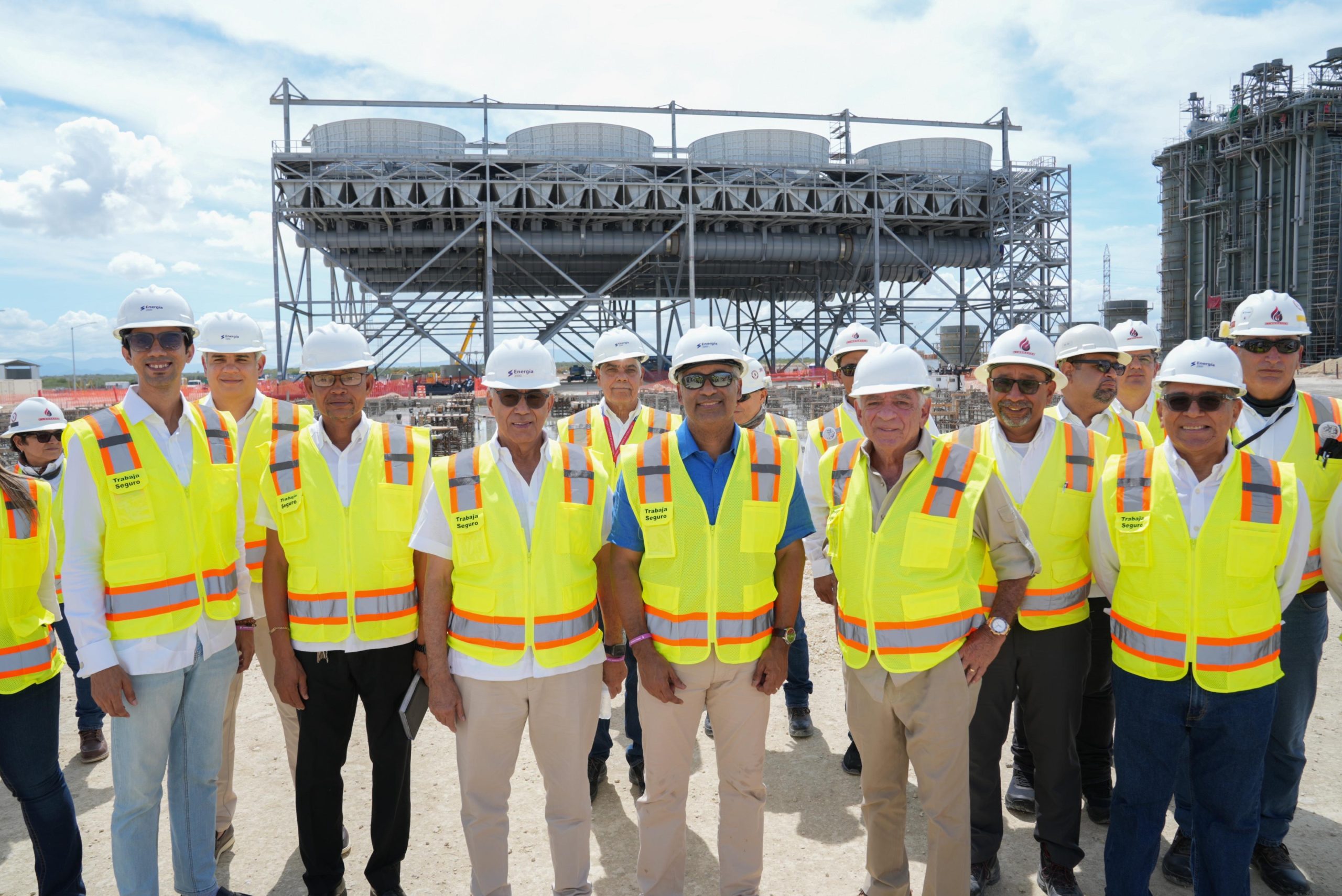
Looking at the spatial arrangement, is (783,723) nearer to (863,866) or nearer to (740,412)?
(863,866)

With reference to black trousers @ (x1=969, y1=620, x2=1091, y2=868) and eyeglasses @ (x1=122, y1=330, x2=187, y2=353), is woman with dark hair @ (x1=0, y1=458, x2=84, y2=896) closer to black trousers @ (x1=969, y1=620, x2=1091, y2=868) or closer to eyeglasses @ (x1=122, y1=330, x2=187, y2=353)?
eyeglasses @ (x1=122, y1=330, x2=187, y2=353)

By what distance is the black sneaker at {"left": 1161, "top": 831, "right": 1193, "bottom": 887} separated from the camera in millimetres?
3479

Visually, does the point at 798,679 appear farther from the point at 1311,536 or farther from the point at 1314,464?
the point at 1314,464

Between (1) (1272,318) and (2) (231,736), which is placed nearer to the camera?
(1) (1272,318)

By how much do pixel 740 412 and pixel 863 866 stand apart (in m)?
2.77

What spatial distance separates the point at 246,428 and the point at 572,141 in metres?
26.6

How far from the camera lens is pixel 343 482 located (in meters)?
3.30

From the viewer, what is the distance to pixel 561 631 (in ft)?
10.2

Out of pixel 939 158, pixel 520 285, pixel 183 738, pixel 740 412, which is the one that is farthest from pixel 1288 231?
pixel 183 738

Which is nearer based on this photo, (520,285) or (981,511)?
(981,511)

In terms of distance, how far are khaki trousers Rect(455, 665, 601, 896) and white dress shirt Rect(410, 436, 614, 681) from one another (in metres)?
0.04

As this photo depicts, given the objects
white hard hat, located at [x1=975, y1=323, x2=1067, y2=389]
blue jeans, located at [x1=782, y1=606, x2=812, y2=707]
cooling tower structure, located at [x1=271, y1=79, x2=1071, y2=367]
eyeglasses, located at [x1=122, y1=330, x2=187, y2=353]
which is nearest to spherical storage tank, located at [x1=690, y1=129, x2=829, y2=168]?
cooling tower structure, located at [x1=271, y1=79, x2=1071, y2=367]

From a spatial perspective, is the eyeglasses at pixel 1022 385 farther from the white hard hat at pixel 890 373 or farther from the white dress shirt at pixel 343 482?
the white dress shirt at pixel 343 482

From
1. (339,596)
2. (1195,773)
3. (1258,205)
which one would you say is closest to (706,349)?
(339,596)
